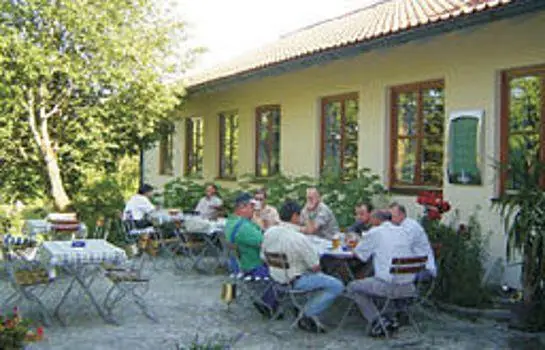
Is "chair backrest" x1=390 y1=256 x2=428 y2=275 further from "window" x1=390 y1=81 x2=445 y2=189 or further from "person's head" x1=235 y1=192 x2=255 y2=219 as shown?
"window" x1=390 y1=81 x2=445 y2=189

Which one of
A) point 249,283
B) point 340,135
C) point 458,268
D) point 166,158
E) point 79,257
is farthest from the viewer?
point 166,158

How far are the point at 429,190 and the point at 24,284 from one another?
5538 mm

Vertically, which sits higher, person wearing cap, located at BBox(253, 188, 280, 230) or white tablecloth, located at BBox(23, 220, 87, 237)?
person wearing cap, located at BBox(253, 188, 280, 230)

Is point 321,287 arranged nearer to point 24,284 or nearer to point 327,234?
point 327,234

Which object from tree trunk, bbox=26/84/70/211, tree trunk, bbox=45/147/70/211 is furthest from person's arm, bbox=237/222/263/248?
tree trunk, bbox=45/147/70/211

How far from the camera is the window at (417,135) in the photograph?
9266 millimetres

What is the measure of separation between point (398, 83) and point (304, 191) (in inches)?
91.6

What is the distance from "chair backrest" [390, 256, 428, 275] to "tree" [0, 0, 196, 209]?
26.9 ft

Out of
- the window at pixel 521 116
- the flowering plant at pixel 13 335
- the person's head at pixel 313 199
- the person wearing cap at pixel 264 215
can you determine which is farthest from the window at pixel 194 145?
the flowering plant at pixel 13 335

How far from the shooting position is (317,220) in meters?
8.30

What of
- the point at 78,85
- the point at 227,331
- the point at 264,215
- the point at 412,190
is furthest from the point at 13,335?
the point at 78,85

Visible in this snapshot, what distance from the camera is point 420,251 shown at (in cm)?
625

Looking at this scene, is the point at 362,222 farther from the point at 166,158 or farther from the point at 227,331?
the point at 166,158

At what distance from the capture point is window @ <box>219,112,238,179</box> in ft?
51.0
